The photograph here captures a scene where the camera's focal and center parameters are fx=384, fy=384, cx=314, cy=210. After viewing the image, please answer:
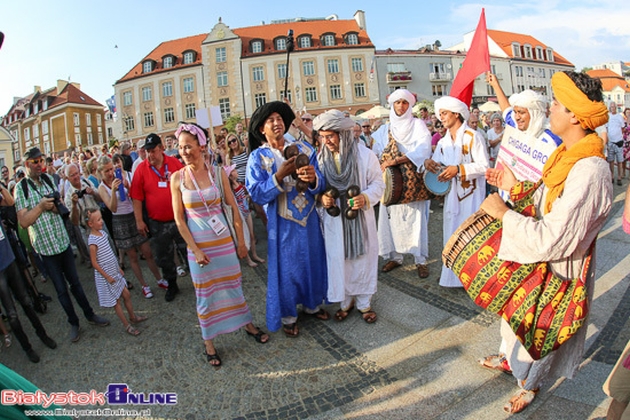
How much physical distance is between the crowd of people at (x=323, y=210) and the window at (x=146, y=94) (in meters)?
46.2

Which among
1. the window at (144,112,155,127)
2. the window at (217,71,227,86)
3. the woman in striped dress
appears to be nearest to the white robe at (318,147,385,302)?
the woman in striped dress

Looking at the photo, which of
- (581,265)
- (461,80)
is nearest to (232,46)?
(461,80)

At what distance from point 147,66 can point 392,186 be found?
50225mm

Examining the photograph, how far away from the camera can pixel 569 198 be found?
1.96 m

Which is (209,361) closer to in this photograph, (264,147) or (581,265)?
(264,147)

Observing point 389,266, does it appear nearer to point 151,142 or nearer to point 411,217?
point 411,217

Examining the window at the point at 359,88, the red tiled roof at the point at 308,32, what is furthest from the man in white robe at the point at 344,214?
the red tiled roof at the point at 308,32

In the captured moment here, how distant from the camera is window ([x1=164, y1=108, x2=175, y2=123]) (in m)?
45.5

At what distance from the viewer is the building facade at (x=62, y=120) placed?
53.9 metres

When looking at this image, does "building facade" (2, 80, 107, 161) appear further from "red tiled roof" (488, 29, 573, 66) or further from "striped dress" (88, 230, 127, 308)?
"red tiled roof" (488, 29, 573, 66)

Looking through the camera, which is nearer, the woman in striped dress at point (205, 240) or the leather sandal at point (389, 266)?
the woman in striped dress at point (205, 240)

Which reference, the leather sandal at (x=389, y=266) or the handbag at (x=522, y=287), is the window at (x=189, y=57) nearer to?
the leather sandal at (x=389, y=266)

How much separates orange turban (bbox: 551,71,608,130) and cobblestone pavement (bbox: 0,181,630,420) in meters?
1.85

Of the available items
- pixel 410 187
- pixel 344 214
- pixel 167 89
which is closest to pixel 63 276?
pixel 344 214
